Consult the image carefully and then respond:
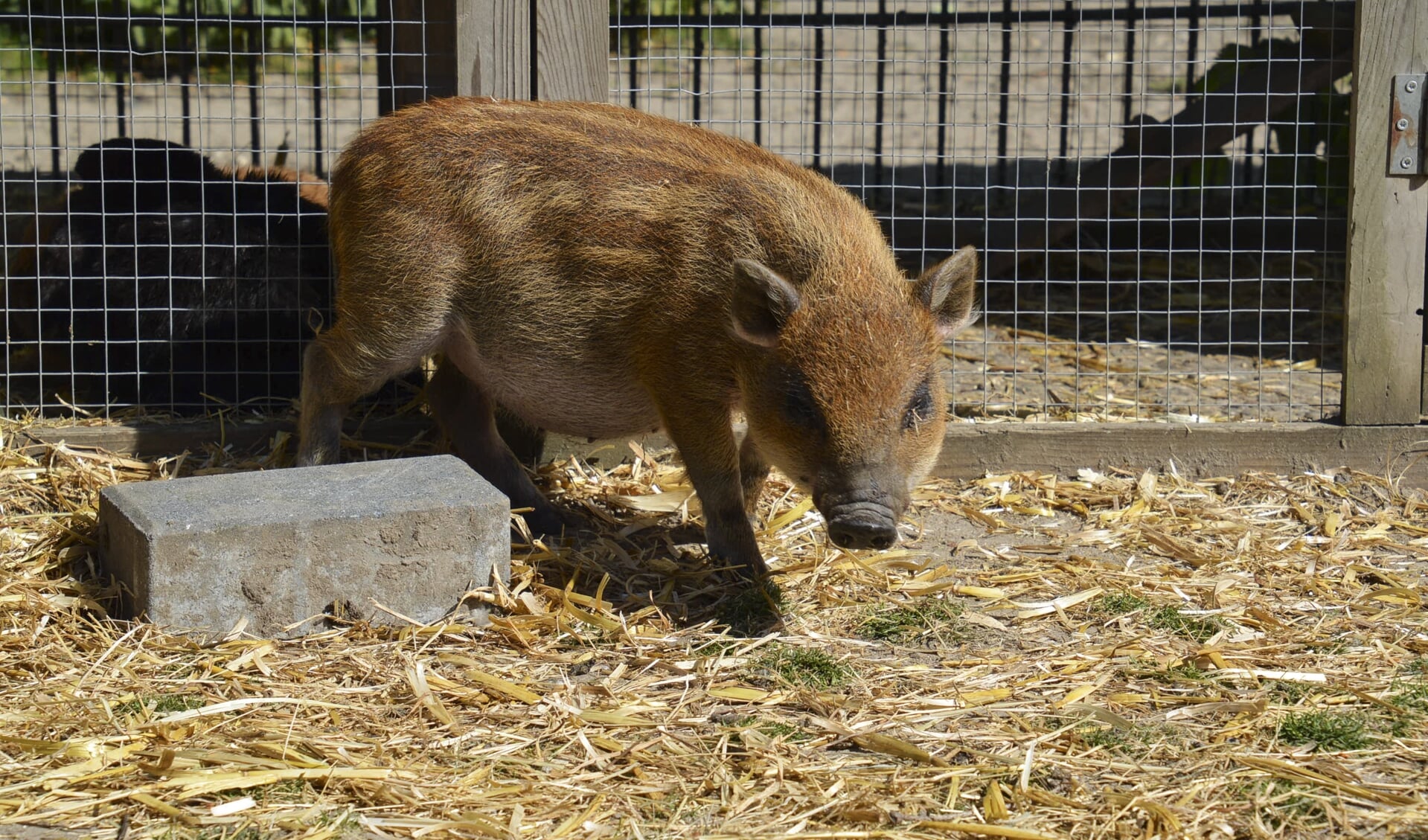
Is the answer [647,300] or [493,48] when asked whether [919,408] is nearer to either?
[647,300]

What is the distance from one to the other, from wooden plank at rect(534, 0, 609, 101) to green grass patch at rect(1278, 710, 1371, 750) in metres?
3.46

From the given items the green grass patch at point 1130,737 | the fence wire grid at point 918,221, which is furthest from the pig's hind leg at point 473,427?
the green grass patch at point 1130,737

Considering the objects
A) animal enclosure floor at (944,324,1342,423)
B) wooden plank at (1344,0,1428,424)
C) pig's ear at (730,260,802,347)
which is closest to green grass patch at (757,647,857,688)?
pig's ear at (730,260,802,347)

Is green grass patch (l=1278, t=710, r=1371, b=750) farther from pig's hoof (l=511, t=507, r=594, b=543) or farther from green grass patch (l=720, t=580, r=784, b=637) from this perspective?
pig's hoof (l=511, t=507, r=594, b=543)

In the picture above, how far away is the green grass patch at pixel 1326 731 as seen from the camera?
11.3 feet

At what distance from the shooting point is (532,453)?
5938mm

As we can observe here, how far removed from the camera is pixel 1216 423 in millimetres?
6016

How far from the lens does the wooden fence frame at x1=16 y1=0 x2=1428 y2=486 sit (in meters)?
5.56

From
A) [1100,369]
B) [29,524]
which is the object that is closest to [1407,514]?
[1100,369]

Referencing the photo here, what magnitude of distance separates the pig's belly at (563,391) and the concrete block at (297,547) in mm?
563

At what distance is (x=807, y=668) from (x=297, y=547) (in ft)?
4.90

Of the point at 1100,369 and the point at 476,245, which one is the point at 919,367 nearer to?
the point at 476,245

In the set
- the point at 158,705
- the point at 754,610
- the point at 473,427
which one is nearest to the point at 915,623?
the point at 754,610

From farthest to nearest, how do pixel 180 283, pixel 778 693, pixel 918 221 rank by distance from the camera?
pixel 918 221 → pixel 180 283 → pixel 778 693
